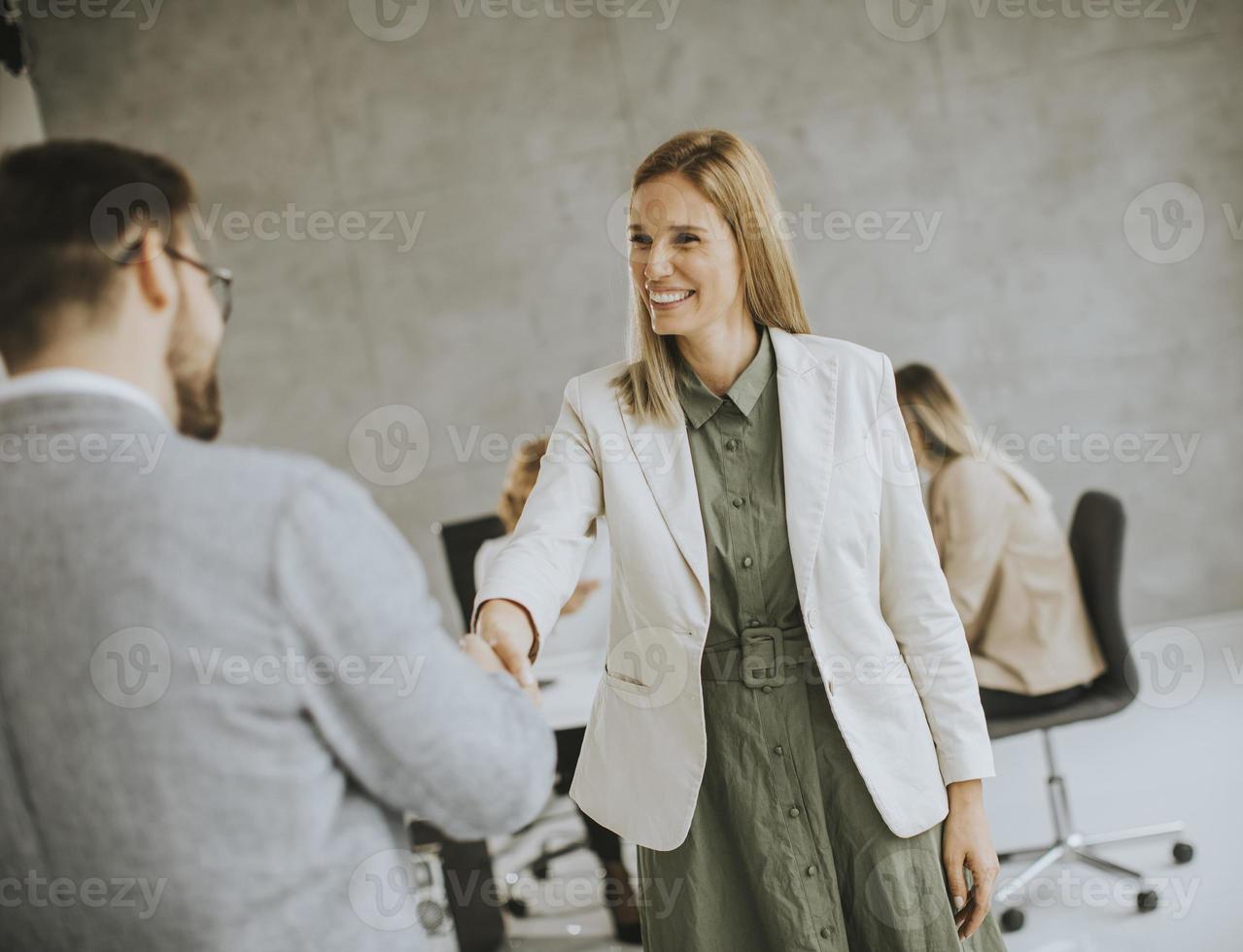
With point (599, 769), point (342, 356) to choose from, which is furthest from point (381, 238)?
point (599, 769)

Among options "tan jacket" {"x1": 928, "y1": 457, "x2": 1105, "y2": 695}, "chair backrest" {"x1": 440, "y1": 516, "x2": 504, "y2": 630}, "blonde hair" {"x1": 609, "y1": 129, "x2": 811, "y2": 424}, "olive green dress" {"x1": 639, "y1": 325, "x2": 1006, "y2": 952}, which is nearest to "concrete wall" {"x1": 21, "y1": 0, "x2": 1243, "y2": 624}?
"chair backrest" {"x1": 440, "y1": 516, "x2": 504, "y2": 630}

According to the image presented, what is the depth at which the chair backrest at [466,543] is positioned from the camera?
11.9ft

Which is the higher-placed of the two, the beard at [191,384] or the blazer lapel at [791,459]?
the beard at [191,384]

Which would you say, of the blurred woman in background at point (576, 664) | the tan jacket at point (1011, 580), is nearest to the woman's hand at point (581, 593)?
the blurred woman in background at point (576, 664)

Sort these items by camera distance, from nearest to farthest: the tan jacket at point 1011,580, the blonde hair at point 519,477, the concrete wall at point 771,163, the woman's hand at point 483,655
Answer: the woman's hand at point 483,655
the tan jacket at point 1011,580
the blonde hair at point 519,477
the concrete wall at point 771,163

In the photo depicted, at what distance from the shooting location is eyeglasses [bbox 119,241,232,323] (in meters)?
0.85

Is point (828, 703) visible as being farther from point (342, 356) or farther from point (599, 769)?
point (342, 356)

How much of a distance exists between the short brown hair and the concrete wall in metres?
3.99

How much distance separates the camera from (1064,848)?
293cm

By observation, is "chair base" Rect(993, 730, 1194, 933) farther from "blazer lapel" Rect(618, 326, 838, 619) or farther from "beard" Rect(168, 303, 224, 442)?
"beard" Rect(168, 303, 224, 442)

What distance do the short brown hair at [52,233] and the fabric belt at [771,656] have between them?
0.91m

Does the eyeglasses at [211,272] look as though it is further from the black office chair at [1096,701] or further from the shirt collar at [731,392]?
the black office chair at [1096,701]

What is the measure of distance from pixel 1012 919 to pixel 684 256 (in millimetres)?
2108

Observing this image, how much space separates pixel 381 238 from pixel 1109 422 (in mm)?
3478
